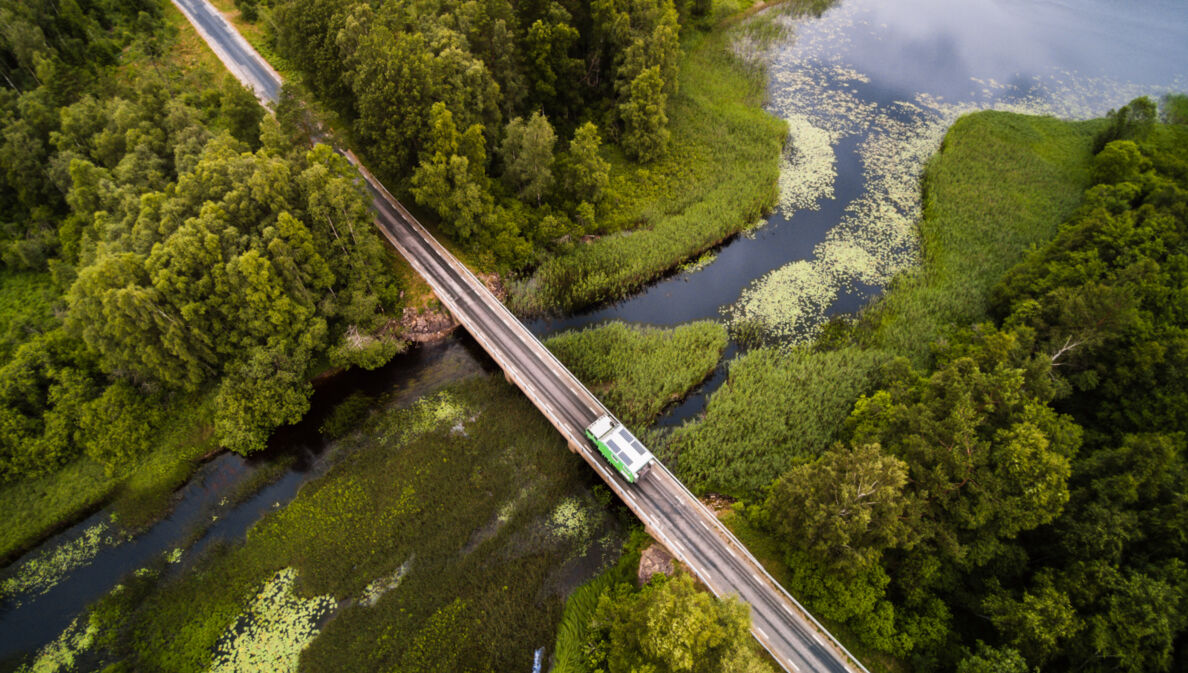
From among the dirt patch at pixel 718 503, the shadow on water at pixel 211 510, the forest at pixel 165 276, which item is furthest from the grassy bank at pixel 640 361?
the forest at pixel 165 276

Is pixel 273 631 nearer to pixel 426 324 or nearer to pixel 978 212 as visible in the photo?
pixel 426 324

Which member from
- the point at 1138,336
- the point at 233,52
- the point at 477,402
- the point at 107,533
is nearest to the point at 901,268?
the point at 1138,336

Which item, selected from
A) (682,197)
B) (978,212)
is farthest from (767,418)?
(978,212)

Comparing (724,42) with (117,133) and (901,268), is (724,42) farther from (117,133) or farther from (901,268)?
(117,133)

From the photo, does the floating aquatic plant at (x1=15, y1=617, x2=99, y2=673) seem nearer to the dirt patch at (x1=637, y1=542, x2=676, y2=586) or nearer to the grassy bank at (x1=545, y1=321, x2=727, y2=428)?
the dirt patch at (x1=637, y1=542, x2=676, y2=586)

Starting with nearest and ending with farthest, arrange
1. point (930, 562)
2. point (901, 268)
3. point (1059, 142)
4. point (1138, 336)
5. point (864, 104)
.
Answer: point (930, 562) < point (1138, 336) < point (901, 268) < point (1059, 142) < point (864, 104)

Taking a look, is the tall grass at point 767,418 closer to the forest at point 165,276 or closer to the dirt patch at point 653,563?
the dirt patch at point 653,563

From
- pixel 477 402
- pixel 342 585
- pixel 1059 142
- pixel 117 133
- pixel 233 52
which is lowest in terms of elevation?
pixel 342 585
